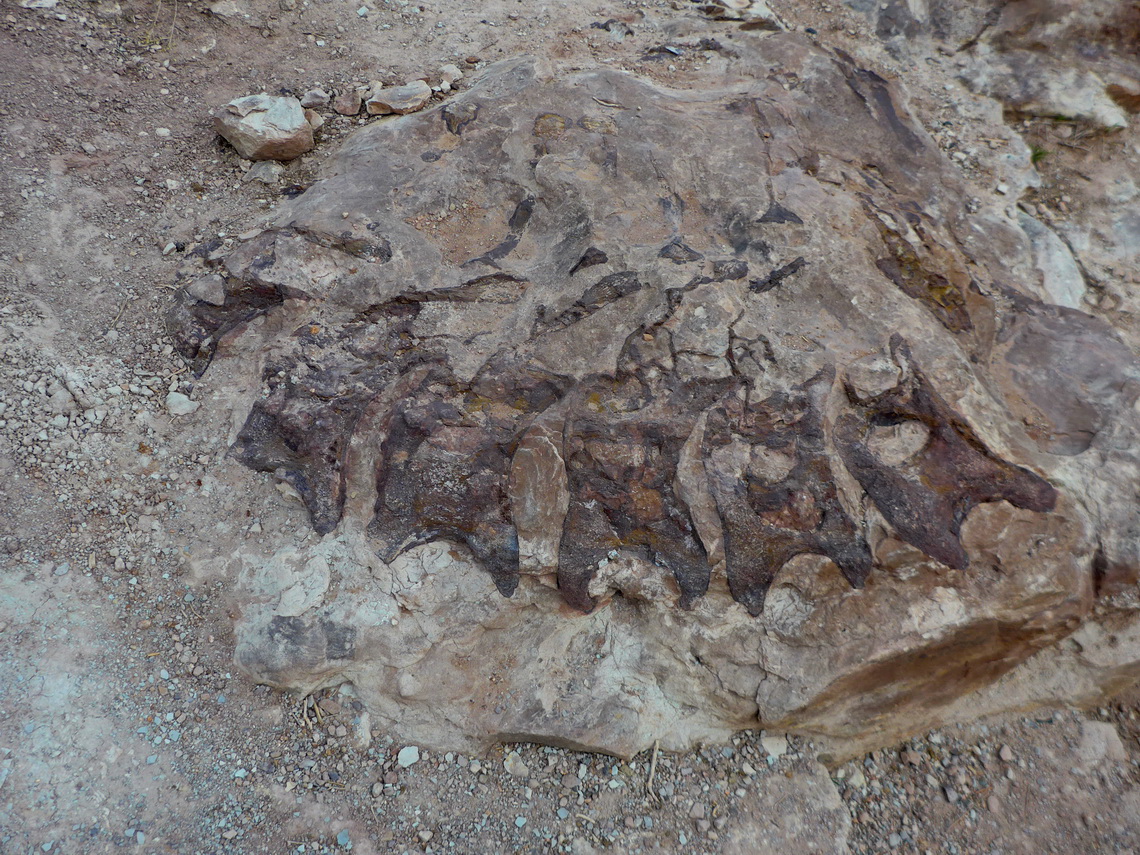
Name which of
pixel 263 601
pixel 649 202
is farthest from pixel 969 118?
pixel 263 601

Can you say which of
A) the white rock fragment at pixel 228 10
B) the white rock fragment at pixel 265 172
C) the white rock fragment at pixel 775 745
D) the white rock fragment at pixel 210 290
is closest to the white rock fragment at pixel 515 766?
the white rock fragment at pixel 775 745

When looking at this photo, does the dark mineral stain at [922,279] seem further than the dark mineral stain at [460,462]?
Yes

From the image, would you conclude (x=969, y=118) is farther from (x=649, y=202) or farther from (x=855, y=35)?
(x=649, y=202)

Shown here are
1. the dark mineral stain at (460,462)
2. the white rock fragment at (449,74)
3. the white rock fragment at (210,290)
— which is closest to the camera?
the dark mineral stain at (460,462)

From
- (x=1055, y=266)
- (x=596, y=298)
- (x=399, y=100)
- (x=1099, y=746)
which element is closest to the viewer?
(x=596, y=298)

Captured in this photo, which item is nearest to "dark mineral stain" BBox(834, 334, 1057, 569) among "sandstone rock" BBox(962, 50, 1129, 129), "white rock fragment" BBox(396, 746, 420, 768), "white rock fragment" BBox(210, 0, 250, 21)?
"white rock fragment" BBox(396, 746, 420, 768)

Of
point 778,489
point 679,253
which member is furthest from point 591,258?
point 778,489

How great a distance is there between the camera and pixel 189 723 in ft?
8.64

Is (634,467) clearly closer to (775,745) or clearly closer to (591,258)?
(591,258)

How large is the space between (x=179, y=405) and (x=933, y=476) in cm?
285

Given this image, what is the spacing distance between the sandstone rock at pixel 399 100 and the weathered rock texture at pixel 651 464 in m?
1.02

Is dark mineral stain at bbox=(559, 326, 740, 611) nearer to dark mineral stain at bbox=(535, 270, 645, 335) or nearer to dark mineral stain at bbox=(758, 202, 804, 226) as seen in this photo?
dark mineral stain at bbox=(535, 270, 645, 335)

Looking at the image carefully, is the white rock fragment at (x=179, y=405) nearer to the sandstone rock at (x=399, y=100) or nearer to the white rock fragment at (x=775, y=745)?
the sandstone rock at (x=399, y=100)

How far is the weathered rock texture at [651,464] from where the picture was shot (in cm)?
259
